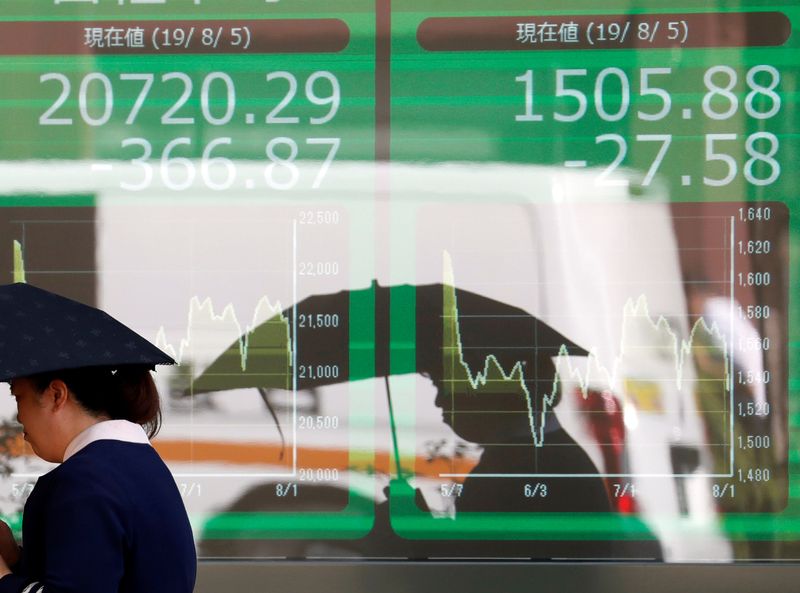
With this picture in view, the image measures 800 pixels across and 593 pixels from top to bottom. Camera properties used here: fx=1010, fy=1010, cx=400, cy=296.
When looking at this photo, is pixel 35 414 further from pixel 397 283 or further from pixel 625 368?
pixel 625 368

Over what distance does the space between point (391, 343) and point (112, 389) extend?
1273 mm

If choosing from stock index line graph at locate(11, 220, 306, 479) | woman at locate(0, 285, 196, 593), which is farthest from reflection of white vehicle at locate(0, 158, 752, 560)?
woman at locate(0, 285, 196, 593)

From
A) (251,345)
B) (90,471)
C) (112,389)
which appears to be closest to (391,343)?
(251,345)

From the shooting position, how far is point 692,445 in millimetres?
2666

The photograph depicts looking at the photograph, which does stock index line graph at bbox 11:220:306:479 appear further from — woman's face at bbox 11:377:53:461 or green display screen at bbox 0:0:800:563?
woman's face at bbox 11:377:53:461

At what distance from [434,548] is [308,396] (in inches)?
20.6

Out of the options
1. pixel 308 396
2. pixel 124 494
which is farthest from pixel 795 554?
pixel 124 494

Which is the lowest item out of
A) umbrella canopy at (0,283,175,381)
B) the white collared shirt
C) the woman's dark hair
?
the white collared shirt

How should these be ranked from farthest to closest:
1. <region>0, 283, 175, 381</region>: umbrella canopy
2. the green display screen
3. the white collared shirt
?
1. the green display screen
2. the white collared shirt
3. <region>0, 283, 175, 381</region>: umbrella canopy

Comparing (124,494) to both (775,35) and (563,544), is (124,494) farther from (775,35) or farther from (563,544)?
(775,35)

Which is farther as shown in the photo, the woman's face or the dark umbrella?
the dark umbrella

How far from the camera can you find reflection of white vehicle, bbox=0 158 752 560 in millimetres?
2668

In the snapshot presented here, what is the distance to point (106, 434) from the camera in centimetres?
145

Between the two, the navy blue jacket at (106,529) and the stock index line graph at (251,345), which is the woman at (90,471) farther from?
the stock index line graph at (251,345)
